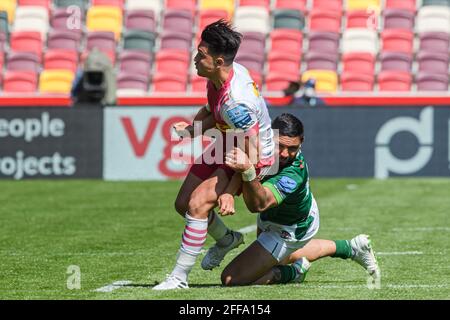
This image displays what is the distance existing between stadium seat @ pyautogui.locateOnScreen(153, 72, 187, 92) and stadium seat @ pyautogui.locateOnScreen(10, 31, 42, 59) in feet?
10.1

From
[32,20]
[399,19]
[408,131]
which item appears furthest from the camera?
[32,20]

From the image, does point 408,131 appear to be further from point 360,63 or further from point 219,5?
point 219,5

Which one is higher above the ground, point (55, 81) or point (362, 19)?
point (362, 19)

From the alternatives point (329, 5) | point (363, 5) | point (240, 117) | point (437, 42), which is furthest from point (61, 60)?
point (240, 117)

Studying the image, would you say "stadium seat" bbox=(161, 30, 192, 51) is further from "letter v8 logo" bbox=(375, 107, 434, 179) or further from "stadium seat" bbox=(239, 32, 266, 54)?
"letter v8 logo" bbox=(375, 107, 434, 179)

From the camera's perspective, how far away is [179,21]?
28531 millimetres

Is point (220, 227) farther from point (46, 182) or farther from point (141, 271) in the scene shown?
point (46, 182)

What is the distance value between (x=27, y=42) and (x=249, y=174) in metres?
20.6

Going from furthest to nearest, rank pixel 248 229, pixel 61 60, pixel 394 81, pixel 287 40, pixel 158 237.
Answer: pixel 287 40, pixel 61 60, pixel 394 81, pixel 248 229, pixel 158 237

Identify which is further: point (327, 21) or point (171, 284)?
point (327, 21)

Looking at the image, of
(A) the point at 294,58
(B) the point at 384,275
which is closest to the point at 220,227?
(B) the point at 384,275

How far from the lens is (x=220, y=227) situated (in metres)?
9.91

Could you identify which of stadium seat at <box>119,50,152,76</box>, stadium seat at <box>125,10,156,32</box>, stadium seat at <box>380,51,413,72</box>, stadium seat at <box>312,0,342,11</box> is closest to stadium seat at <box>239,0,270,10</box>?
stadium seat at <box>312,0,342,11</box>

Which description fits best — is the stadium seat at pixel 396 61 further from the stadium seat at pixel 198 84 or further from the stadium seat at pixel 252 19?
the stadium seat at pixel 198 84
